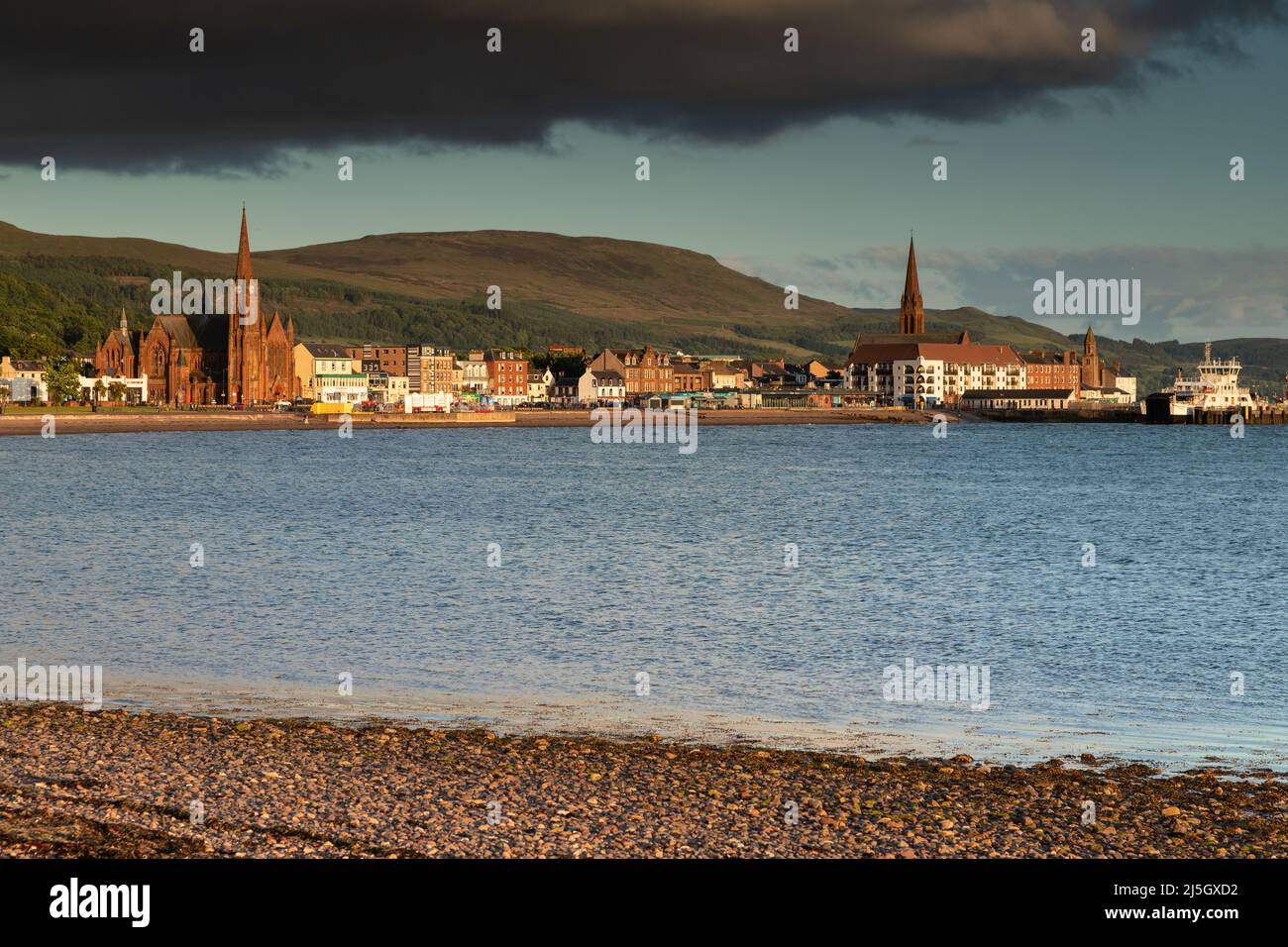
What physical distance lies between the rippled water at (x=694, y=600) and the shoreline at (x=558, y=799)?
7.56 feet

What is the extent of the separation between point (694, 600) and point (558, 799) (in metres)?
20.3

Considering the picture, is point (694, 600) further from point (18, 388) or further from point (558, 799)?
point (18, 388)

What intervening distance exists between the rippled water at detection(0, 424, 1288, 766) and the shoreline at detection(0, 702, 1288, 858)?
2303 mm

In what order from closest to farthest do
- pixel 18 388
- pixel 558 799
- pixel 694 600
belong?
1. pixel 558 799
2. pixel 694 600
3. pixel 18 388

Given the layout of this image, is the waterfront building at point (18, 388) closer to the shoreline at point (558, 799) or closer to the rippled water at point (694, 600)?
the rippled water at point (694, 600)

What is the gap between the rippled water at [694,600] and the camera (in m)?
21.7

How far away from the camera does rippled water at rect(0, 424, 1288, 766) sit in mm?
21672

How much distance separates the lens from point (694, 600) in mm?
34875

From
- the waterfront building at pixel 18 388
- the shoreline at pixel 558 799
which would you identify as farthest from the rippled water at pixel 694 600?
the waterfront building at pixel 18 388

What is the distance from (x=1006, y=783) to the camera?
16.1m

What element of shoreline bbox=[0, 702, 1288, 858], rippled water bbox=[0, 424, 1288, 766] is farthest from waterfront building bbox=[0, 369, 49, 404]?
shoreline bbox=[0, 702, 1288, 858]

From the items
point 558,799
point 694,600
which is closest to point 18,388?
point 694,600

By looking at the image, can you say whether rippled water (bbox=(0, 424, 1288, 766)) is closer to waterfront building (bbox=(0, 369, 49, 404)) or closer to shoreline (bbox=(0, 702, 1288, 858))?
shoreline (bbox=(0, 702, 1288, 858))
